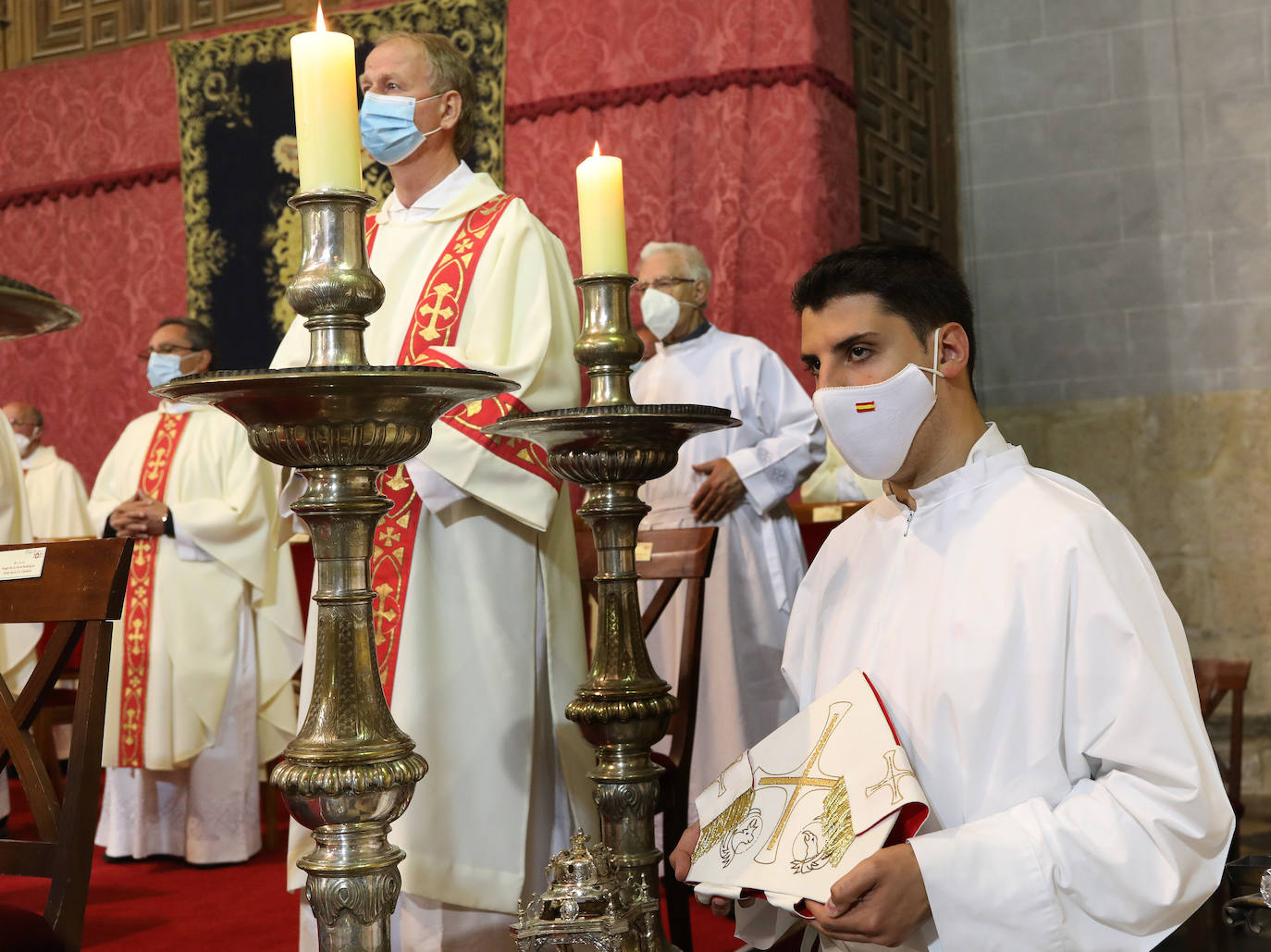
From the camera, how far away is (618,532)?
210cm

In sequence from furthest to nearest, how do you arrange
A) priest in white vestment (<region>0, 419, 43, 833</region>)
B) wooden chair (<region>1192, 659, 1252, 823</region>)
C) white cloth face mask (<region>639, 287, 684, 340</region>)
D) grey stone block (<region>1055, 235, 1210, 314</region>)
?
1. grey stone block (<region>1055, 235, 1210, 314</region>)
2. white cloth face mask (<region>639, 287, 684, 340</region>)
3. priest in white vestment (<region>0, 419, 43, 833</region>)
4. wooden chair (<region>1192, 659, 1252, 823</region>)

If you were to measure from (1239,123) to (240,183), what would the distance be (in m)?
5.51

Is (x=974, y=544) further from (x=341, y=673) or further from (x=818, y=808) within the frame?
(x=341, y=673)

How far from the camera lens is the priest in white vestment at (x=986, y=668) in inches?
62.9

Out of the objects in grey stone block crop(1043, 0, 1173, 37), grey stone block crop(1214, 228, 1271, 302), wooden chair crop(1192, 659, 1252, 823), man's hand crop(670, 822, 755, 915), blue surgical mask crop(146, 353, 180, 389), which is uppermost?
grey stone block crop(1043, 0, 1173, 37)

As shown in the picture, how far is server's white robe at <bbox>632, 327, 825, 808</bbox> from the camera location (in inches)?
180

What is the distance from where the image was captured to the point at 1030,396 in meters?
7.88

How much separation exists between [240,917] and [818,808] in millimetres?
3003

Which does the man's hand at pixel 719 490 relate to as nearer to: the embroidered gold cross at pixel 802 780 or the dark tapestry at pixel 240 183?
the embroidered gold cross at pixel 802 780

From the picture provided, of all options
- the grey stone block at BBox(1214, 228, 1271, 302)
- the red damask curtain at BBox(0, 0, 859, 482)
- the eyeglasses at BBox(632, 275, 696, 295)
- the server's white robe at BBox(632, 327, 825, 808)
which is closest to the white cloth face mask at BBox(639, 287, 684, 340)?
the eyeglasses at BBox(632, 275, 696, 295)

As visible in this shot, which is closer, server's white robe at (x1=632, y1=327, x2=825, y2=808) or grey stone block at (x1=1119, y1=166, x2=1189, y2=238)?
server's white robe at (x1=632, y1=327, x2=825, y2=808)

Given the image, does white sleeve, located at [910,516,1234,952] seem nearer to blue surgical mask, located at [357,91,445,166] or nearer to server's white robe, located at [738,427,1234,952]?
server's white robe, located at [738,427,1234,952]

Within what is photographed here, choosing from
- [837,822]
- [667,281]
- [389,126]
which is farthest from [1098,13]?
[837,822]

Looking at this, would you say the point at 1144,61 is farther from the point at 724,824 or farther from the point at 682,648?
the point at 724,824
